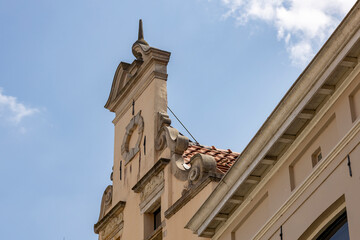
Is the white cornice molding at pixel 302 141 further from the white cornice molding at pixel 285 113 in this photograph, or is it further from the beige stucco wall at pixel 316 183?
the white cornice molding at pixel 285 113

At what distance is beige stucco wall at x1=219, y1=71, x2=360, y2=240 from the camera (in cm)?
1554

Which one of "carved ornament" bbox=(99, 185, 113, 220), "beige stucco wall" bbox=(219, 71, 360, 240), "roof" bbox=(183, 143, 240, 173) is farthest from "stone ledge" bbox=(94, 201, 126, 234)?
"beige stucco wall" bbox=(219, 71, 360, 240)

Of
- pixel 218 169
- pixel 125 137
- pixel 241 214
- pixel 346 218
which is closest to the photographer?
pixel 346 218

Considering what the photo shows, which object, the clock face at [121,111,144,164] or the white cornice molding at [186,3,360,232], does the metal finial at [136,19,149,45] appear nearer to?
the clock face at [121,111,144,164]

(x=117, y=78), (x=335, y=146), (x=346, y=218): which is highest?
(x=117, y=78)

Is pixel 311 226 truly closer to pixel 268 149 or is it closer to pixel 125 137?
pixel 268 149

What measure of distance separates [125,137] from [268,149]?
9060 millimetres

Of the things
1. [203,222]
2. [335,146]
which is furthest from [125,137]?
[335,146]

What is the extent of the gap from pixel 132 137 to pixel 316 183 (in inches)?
399

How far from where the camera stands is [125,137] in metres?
26.1

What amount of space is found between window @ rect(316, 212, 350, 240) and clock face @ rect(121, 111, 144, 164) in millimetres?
9652

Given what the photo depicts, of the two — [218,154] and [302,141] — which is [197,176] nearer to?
[218,154]

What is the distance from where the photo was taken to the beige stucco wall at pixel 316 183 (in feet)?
51.0

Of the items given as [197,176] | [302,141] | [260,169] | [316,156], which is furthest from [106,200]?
[316,156]
